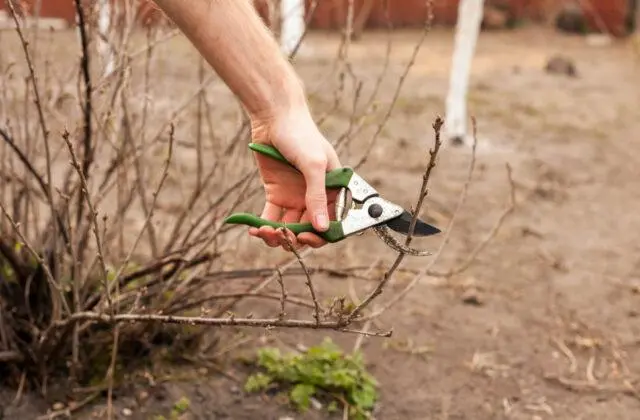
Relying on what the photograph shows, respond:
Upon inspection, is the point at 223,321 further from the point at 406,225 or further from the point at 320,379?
the point at 320,379

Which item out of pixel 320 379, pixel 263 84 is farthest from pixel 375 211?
pixel 320 379

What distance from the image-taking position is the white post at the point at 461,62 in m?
4.84

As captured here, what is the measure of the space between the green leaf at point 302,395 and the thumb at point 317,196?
3.14 feet

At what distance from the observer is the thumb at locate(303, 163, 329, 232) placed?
150 cm

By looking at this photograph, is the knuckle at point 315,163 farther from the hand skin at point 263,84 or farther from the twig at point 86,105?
the twig at point 86,105

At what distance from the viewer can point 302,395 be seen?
2.37m

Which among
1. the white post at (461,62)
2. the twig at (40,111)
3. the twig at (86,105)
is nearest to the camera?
the twig at (40,111)

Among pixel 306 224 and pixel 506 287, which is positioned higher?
pixel 306 224

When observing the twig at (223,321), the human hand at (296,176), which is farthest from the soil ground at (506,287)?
the human hand at (296,176)

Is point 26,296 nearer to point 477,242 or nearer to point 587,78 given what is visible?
point 477,242

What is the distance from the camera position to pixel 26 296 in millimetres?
2330

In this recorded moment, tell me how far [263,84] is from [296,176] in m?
0.17

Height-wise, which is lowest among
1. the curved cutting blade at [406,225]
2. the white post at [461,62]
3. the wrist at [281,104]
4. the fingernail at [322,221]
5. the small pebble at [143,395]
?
the small pebble at [143,395]

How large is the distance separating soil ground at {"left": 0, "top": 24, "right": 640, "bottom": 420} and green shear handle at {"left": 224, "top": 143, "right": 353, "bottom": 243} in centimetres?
91
